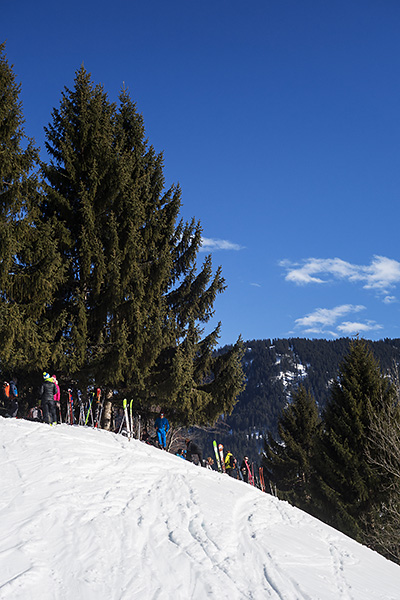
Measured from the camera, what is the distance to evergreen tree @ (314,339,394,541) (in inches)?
669

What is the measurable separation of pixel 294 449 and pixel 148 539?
22616 mm

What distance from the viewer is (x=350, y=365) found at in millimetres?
19391

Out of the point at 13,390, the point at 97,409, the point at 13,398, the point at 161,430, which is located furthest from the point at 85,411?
the point at 161,430

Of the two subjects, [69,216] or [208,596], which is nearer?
[208,596]

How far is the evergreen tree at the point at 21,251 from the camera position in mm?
12570

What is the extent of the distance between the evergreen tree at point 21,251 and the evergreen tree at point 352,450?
1173 centimetres

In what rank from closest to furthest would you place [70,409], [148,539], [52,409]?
1. [148,539]
2. [52,409]
3. [70,409]

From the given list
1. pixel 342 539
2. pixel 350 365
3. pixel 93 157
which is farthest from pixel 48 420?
pixel 350 365

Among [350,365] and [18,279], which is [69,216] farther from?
[350,365]

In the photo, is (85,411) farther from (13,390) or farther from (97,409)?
(13,390)

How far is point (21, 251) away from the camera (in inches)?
530

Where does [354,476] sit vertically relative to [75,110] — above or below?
below

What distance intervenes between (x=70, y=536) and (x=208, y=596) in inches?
82.1

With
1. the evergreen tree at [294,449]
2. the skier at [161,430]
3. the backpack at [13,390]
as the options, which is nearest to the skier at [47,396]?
the backpack at [13,390]
